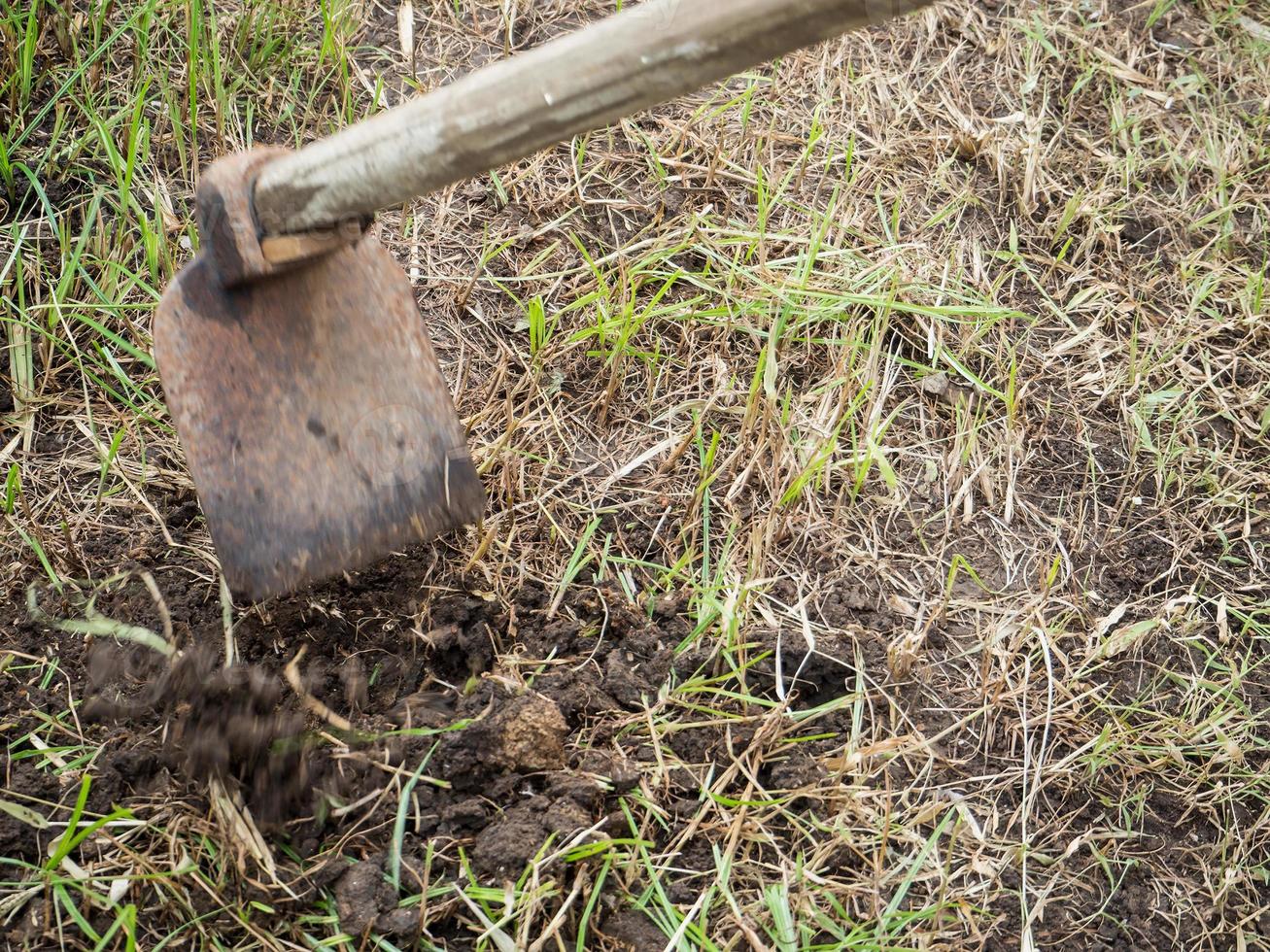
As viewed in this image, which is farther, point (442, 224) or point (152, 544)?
point (442, 224)

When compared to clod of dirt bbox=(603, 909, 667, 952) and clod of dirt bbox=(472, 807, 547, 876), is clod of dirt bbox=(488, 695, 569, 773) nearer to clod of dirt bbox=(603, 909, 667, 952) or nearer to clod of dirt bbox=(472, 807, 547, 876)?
clod of dirt bbox=(472, 807, 547, 876)

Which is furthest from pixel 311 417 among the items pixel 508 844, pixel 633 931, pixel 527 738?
pixel 633 931

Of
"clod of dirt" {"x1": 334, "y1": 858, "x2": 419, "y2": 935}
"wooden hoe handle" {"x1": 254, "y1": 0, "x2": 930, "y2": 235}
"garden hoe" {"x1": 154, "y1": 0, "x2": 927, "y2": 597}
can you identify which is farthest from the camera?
"clod of dirt" {"x1": 334, "y1": 858, "x2": 419, "y2": 935}

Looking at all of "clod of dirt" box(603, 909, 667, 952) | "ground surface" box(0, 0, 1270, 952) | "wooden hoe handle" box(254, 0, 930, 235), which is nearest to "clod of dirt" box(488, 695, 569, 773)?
"ground surface" box(0, 0, 1270, 952)

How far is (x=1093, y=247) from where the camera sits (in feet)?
8.11

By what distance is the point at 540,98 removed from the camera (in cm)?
127

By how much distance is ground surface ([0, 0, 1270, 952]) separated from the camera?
1.56 meters

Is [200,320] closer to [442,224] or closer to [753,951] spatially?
[442,224]

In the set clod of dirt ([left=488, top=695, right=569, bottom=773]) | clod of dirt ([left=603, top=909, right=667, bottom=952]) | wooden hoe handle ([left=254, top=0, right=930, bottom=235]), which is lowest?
clod of dirt ([left=603, top=909, right=667, bottom=952])

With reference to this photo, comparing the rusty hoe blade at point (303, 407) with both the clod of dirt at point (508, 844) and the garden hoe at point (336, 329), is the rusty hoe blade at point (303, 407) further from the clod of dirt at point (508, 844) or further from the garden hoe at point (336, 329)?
the clod of dirt at point (508, 844)

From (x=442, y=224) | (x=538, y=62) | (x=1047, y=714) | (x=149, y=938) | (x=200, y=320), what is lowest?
(x=1047, y=714)

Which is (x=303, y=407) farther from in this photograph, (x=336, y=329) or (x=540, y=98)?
(x=540, y=98)

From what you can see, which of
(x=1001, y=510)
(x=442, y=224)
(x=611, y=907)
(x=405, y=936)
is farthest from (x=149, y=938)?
(x=1001, y=510)

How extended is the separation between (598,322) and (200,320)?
0.79m
